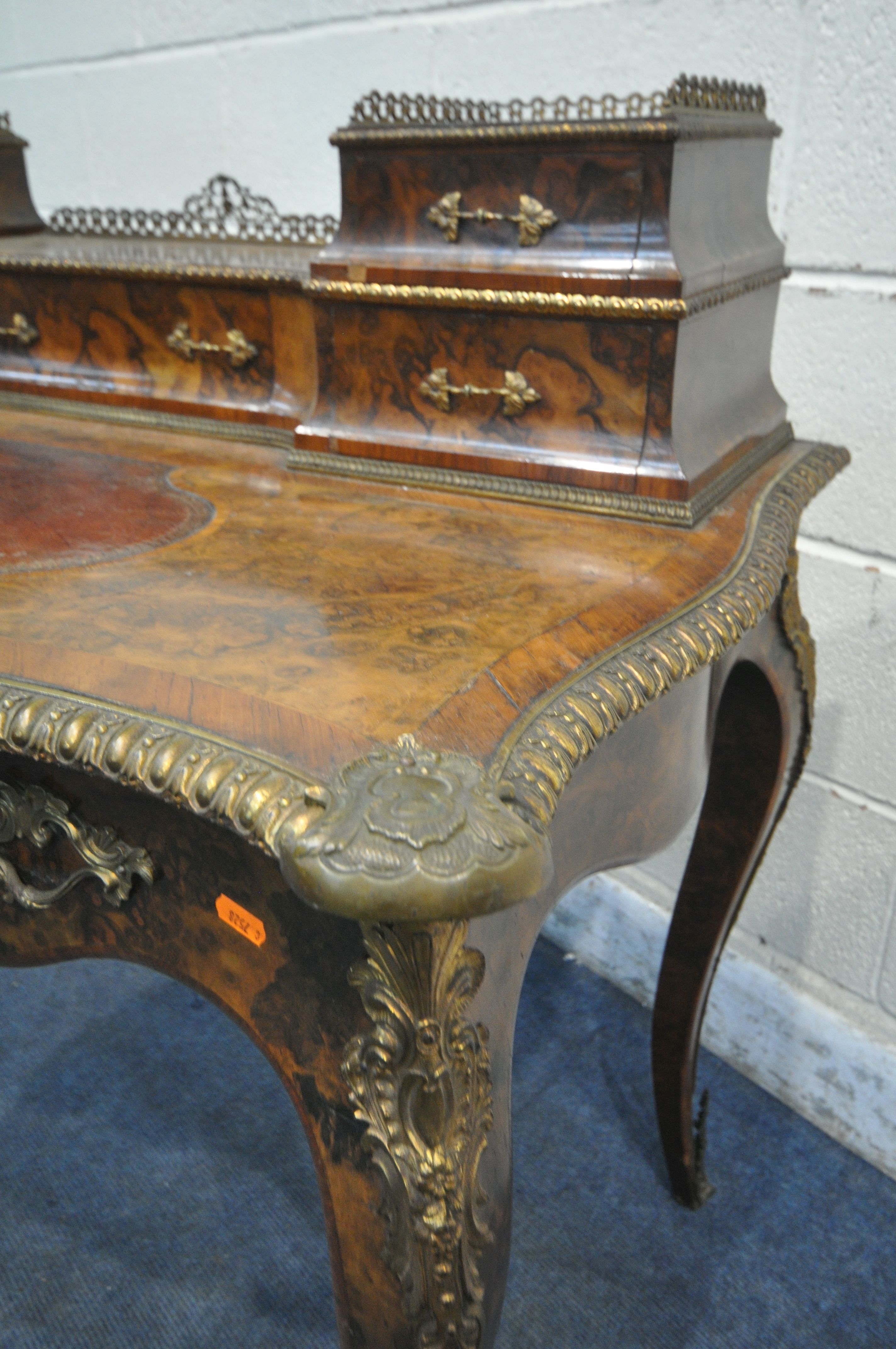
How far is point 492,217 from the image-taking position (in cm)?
78

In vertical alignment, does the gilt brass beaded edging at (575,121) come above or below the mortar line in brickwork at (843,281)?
above

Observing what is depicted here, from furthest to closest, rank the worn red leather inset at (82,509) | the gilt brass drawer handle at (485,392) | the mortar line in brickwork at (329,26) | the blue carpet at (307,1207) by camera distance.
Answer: the mortar line in brickwork at (329,26)
the blue carpet at (307,1207)
the gilt brass drawer handle at (485,392)
the worn red leather inset at (82,509)

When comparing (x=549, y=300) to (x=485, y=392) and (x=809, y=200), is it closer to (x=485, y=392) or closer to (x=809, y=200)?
(x=485, y=392)

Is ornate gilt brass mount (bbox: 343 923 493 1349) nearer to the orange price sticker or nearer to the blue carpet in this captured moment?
the orange price sticker

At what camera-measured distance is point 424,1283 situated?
1.59ft

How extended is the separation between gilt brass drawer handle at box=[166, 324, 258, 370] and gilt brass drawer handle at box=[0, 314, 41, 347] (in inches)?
7.0

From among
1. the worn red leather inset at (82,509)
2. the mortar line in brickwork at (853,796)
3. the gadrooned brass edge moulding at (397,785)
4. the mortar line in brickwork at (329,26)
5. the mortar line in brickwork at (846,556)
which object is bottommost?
the mortar line in brickwork at (853,796)

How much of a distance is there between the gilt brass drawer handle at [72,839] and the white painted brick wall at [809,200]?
2.91 ft

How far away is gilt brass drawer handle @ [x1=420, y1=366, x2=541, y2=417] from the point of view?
31.6 inches

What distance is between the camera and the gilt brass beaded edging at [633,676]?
0.46 metres

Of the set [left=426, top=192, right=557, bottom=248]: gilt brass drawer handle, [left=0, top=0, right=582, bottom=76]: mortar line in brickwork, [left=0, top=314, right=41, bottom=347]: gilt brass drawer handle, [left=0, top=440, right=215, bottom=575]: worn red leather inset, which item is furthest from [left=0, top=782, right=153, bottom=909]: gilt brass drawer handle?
[left=0, top=0, right=582, bottom=76]: mortar line in brickwork

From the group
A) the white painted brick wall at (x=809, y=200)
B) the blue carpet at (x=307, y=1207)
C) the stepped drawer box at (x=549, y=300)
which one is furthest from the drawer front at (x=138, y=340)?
the blue carpet at (x=307, y=1207)

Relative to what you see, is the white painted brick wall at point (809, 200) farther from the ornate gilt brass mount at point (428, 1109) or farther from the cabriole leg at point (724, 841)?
the ornate gilt brass mount at point (428, 1109)

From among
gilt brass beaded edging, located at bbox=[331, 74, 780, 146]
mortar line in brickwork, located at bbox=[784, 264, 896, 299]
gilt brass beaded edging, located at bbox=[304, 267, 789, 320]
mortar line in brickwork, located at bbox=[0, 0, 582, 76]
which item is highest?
mortar line in brickwork, located at bbox=[0, 0, 582, 76]
